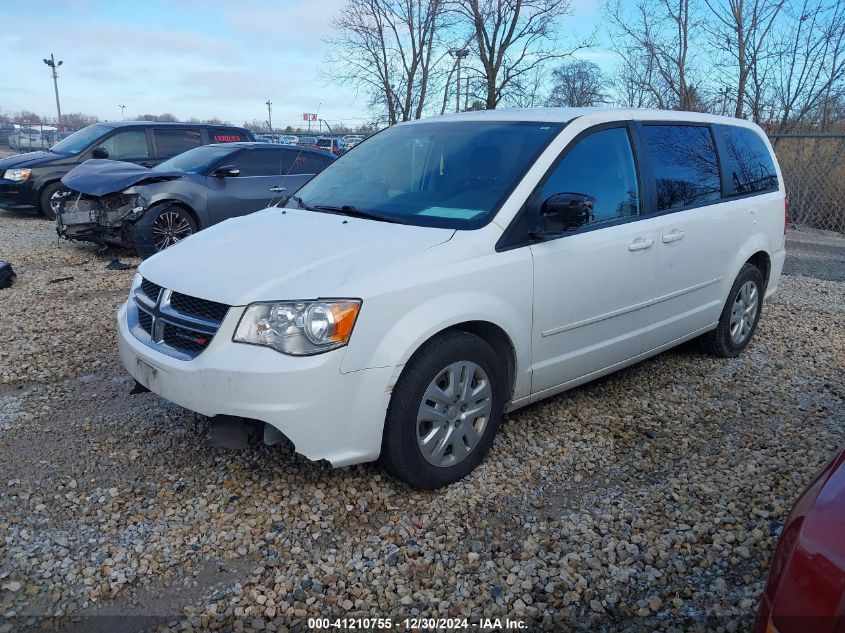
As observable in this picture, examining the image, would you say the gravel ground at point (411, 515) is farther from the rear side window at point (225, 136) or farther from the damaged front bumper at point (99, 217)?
the rear side window at point (225, 136)

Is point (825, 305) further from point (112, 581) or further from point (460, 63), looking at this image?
point (460, 63)

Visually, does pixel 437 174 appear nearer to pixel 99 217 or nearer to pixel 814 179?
pixel 99 217

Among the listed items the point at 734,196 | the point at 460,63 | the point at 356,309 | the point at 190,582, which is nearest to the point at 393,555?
the point at 190,582

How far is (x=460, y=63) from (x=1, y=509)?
675 inches

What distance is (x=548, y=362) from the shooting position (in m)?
3.70

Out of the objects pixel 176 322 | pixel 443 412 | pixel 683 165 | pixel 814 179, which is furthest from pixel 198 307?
pixel 814 179

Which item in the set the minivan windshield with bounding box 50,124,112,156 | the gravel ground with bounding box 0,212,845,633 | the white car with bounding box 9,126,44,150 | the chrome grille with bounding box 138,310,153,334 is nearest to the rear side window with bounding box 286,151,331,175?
the minivan windshield with bounding box 50,124,112,156

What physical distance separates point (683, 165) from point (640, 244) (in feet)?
2.97

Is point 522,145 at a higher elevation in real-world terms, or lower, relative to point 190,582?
higher

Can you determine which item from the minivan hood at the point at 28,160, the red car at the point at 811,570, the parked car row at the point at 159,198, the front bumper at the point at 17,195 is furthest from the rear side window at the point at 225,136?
the red car at the point at 811,570

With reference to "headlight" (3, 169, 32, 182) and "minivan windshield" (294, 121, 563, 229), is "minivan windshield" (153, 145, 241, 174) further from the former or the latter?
"minivan windshield" (294, 121, 563, 229)

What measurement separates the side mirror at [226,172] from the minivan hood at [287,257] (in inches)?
182

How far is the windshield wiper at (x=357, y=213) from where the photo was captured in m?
3.59

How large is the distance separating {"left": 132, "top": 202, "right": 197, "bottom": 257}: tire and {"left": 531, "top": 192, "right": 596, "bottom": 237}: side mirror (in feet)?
18.5
